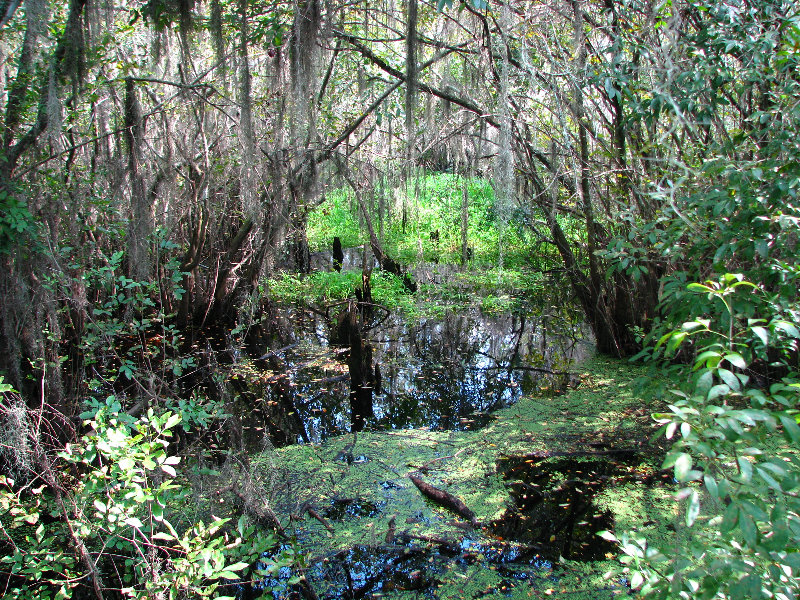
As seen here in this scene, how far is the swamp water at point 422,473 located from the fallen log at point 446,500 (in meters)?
0.04

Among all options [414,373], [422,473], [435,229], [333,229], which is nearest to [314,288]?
[414,373]

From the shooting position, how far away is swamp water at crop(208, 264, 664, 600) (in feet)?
7.93

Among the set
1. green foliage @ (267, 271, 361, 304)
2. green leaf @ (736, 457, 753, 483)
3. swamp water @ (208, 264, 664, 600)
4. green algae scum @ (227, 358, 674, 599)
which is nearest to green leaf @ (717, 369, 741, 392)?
green leaf @ (736, 457, 753, 483)

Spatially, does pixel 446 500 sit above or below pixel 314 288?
below

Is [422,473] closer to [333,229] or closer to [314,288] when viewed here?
[314,288]

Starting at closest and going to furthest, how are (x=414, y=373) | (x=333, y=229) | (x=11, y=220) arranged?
(x=11, y=220)
(x=414, y=373)
(x=333, y=229)

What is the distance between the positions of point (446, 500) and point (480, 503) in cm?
18

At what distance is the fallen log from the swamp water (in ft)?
0.12

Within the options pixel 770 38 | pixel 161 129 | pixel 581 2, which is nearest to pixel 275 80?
pixel 161 129

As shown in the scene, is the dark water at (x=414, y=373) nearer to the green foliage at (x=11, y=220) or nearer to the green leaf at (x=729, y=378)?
the green foliage at (x=11, y=220)

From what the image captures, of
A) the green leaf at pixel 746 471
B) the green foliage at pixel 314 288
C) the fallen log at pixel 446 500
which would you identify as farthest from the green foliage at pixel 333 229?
the green leaf at pixel 746 471

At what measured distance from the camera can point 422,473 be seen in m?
3.23

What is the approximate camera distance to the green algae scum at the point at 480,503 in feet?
7.76

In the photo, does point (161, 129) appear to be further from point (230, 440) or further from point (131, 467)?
point (131, 467)
